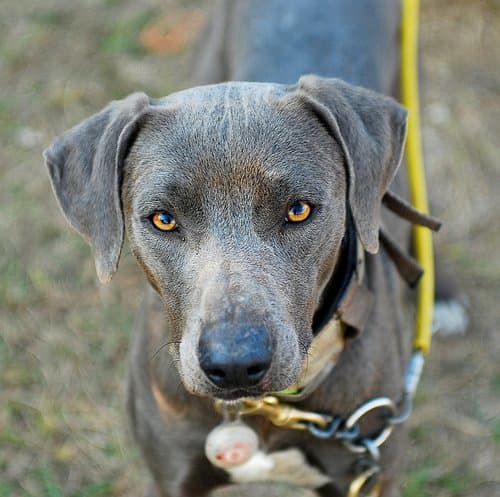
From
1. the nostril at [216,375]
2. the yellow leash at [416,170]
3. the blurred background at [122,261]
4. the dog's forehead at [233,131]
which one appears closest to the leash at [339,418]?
the yellow leash at [416,170]

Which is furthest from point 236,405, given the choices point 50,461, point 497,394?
point 497,394

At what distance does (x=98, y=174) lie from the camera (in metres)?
2.80

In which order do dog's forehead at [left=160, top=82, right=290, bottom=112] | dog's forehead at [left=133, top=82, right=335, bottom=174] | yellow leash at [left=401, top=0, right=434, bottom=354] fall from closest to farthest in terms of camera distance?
dog's forehead at [left=133, top=82, right=335, bottom=174], dog's forehead at [left=160, top=82, right=290, bottom=112], yellow leash at [left=401, top=0, right=434, bottom=354]

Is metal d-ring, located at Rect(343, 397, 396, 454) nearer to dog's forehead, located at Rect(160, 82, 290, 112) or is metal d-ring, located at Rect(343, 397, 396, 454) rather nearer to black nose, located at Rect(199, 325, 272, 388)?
black nose, located at Rect(199, 325, 272, 388)

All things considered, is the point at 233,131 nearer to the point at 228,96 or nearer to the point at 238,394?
the point at 228,96

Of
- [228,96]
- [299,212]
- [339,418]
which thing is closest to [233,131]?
[228,96]

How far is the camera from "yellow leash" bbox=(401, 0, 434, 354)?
3682mm

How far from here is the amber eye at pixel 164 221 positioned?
105 inches

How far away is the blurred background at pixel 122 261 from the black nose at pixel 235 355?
1.81 m

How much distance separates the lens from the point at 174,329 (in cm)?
272

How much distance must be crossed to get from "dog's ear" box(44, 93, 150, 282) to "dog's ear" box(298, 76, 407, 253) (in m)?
0.55

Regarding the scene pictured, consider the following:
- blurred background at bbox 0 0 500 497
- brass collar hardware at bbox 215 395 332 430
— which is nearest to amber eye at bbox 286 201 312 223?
brass collar hardware at bbox 215 395 332 430

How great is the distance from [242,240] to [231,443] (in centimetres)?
81

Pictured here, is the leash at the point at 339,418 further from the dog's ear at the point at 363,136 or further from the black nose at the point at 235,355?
the black nose at the point at 235,355
